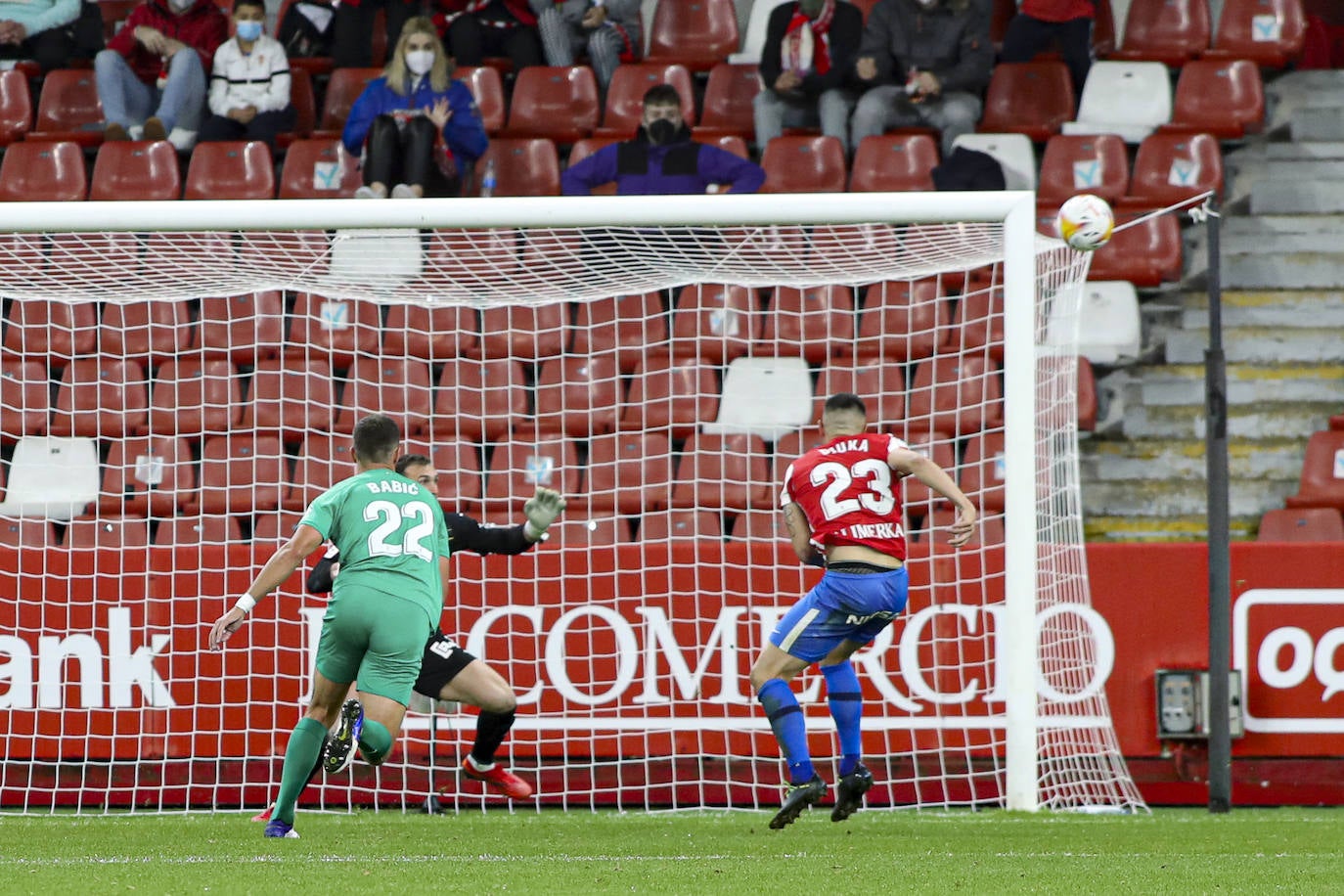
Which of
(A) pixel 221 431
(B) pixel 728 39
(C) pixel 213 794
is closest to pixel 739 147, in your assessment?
(B) pixel 728 39

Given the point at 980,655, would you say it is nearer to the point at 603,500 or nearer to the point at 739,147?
the point at 603,500

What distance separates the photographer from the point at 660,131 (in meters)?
10.4

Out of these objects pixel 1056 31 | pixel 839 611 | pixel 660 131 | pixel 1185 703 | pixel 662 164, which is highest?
pixel 1056 31

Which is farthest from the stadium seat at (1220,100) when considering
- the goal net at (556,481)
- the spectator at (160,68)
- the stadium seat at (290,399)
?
the spectator at (160,68)

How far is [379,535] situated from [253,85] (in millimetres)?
6280

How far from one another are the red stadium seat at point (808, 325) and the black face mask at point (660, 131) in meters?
1.20

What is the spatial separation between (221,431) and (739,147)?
12.5 ft

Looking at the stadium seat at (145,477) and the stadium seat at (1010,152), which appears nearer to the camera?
the stadium seat at (145,477)

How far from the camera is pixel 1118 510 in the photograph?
32.5ft

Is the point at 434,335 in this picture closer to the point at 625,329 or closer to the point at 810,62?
the point at 625,329

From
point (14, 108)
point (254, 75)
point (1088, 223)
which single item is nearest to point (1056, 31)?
point (1088, 223)

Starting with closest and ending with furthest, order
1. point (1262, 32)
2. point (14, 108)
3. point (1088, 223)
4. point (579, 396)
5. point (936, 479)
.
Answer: point (936, 479) < point (1088, 223) < point (579, 396) < point (1262, 32) < point (14, 108)

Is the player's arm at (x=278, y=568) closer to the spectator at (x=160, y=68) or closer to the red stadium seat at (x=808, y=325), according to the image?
the red stadium seat at (x=808, y=325)

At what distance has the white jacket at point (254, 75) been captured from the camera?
37.6 feet
